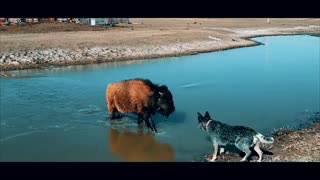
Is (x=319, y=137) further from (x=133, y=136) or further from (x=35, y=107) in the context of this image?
(x=35, y=107)

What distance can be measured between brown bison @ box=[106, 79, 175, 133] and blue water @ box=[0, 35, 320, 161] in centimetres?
51

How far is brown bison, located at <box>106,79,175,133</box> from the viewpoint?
11.2 metres

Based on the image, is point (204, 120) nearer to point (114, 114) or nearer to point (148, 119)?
point (148, 119)

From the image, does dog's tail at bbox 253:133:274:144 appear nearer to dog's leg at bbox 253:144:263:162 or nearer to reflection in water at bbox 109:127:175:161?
dog's leg at bbox 253:144:263:162

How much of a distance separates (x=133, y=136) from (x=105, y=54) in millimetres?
18502

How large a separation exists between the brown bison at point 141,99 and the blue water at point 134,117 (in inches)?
20.1

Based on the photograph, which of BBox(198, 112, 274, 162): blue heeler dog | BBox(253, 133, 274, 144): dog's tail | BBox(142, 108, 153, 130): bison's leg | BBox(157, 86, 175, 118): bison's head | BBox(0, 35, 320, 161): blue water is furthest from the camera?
BBox(142, 108, 153, 130): bison's leg

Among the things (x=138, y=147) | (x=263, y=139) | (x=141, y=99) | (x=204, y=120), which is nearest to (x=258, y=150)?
(x=263, y=139)

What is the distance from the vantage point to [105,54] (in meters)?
28.9

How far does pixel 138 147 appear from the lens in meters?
10.3

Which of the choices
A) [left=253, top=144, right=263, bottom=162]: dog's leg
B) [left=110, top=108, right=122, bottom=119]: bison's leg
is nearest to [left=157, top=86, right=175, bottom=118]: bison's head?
[left=110, top=108, right=122, bottom=119]: bison's leg

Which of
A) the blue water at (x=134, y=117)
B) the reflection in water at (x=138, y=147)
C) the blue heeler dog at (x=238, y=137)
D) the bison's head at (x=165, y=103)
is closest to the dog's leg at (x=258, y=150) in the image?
the blue heeler dog at (x=238, y=137)
